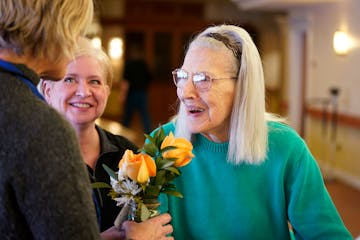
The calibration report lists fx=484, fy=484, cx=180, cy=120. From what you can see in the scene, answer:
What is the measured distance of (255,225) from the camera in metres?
1.45

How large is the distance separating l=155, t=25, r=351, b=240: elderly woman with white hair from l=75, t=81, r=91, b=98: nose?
375mm

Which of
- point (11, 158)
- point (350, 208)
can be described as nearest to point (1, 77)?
point (11, 158)

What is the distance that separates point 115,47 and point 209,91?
1027cm

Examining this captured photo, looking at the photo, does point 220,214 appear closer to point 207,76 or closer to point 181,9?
point 207,76

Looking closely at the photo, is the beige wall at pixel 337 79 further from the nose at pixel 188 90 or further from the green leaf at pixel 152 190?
the green leaf at pixel 152 190

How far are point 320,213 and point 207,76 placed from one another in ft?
1.69

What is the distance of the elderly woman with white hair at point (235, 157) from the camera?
1.43 m

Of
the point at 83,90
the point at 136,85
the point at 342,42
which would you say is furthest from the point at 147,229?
the point at 136,85

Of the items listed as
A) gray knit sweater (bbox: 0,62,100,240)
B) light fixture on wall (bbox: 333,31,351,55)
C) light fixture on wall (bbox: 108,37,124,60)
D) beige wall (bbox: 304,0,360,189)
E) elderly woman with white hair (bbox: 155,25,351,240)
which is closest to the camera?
gray knit sweater (bbox: 0,62,100,240)

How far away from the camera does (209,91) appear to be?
146 cm

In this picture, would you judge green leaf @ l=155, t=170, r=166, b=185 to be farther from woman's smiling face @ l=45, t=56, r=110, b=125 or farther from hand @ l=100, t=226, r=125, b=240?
woman's smiling face @ l=45, t=56, r=110, b=125

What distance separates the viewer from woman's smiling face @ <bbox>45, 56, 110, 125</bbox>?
1.70m

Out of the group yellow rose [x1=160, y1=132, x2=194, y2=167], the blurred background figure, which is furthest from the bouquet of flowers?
the blurred background figure

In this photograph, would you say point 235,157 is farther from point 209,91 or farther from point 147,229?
point 147,229
